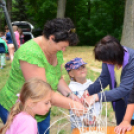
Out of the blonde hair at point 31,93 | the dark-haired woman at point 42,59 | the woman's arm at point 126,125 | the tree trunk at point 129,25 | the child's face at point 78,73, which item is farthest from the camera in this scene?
the tree trunk at point 129,25

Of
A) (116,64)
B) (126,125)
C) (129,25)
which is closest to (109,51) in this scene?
(116,64)

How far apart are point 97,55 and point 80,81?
88cm

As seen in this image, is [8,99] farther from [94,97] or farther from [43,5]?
[43,5]

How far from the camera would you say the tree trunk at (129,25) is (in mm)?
9025

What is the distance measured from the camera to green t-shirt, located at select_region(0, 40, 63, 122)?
5.47ft

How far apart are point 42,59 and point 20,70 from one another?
18 cm

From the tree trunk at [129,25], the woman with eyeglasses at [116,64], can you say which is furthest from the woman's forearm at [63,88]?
the tree trunk at [129,25]

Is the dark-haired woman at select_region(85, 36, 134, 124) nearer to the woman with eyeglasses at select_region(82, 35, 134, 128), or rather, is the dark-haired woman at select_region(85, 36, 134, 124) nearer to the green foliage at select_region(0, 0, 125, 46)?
the woman with eyeglasses at select_region(82, 35, 134, 128)

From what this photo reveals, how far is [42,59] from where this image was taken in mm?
1719

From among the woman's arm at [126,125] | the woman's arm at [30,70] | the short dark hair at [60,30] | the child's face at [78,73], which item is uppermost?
the short dark hair at [60,30]

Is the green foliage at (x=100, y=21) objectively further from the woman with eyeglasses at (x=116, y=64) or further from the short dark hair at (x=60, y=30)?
the short dark hair at (x=60, y=30)

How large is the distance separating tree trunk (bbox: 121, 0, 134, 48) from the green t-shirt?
7.73m

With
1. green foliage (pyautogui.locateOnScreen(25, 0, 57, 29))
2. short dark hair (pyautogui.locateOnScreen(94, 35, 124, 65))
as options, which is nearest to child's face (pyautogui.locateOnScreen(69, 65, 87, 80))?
short dark hair (pyautogui.locateOnScreen(94, 35, 124, 65))

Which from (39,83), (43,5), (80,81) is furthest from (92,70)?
(43,5)
